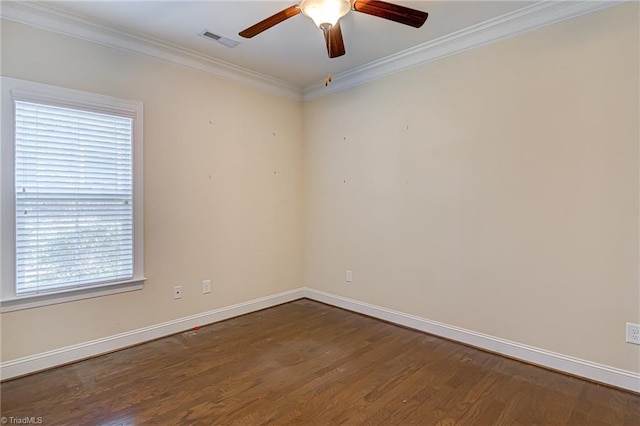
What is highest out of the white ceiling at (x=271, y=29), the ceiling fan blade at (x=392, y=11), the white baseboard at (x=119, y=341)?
the white ceiling at (x=271, y=29)

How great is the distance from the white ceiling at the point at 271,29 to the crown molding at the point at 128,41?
5cm

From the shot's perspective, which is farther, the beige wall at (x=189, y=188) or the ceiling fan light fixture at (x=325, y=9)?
the beige wall at (x=189, y=188)

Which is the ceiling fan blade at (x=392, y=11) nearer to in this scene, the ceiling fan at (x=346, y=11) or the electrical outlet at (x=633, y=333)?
the ceiling fan at (x=346, y=11)

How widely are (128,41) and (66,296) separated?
7.17 ft

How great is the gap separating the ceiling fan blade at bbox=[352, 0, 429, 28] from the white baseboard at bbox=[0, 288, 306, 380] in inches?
122

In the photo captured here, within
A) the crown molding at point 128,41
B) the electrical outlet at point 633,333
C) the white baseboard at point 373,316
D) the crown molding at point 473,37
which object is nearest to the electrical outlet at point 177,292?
the white baseboard at point 373,316

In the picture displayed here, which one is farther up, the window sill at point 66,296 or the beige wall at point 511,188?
the beige wall at point 511,188

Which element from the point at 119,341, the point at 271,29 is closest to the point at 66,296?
the point at 119,341

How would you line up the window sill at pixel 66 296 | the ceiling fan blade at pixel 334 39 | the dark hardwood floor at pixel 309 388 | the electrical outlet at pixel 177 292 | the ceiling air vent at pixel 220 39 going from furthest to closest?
the electrical outlet at pixel 177 292
the ceiling air vent at pixel 220 39
the window sill at pixel 66 296
the ceiling fan blade at pixel 334 39
the dark hardwood floor at pixel 309 388

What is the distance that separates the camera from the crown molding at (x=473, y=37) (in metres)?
2.43

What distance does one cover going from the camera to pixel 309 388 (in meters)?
2.30

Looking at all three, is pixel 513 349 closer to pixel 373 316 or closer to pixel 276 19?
pixel 373 316

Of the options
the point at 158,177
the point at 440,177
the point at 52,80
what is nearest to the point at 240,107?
the point at 158,177

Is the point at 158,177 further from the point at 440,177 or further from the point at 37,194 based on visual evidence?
the point at 440,177
